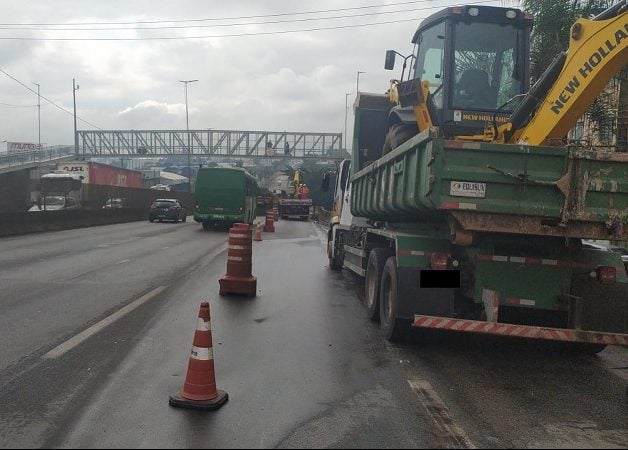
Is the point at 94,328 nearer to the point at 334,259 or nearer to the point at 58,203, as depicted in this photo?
the point at 334,259

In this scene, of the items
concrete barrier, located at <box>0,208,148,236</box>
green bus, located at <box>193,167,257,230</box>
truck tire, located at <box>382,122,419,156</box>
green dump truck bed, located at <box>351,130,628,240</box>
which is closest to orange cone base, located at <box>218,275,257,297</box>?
truck tire, located at <box>382,122,419,156</box>

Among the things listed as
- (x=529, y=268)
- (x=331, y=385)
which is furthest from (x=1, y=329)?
(x=529, y=268)

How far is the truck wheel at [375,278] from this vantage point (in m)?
8.25

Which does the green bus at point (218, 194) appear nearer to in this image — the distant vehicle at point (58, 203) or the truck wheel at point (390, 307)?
the distant vehicle at point (58, 203)

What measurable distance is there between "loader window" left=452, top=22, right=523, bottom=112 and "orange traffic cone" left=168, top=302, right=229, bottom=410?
5440 mm

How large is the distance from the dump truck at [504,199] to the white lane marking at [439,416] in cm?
90

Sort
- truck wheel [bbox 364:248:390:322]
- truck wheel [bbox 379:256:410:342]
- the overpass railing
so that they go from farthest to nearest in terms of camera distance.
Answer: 1. the overpass railing
2. truck wheel [bbox 364:248:390:322]
3. truck wheel [bbox 379:256:410:342]

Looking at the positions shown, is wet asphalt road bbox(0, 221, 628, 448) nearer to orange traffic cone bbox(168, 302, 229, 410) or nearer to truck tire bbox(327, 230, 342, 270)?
orange traffic cone bbox(168, 302, 229, 410)

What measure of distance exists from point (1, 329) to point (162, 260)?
8216 millimetres

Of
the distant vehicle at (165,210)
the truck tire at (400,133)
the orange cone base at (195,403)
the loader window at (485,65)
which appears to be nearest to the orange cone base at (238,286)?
the truck tire at (400,133)

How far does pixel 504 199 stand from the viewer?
6031 millimetres

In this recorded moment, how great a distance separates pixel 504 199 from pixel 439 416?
234 centimetres

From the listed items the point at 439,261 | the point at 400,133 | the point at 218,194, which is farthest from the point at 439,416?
the point at 218,194

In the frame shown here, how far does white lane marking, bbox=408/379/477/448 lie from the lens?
434 cm
